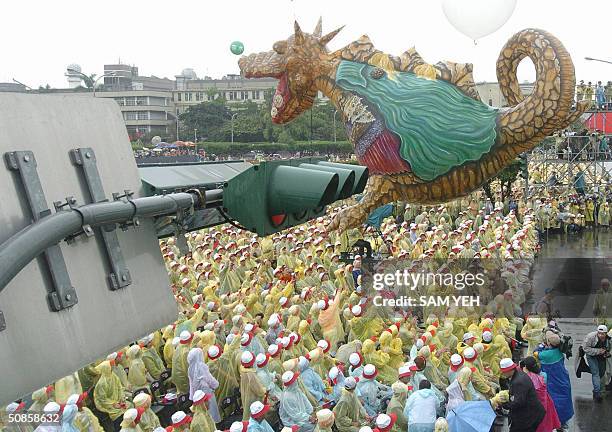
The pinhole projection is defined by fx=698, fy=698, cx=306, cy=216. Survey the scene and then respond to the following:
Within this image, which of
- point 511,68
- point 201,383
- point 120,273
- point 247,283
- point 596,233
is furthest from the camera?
point 596,233

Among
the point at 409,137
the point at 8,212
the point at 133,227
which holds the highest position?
the point at 8,212

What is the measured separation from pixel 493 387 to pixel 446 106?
263cm

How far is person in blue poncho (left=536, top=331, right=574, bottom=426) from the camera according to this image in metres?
6.41

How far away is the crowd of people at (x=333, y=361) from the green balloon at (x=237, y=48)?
115 inches

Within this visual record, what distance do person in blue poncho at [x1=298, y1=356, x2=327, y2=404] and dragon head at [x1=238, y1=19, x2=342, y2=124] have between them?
2.57 metres

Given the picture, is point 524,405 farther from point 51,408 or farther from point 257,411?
point 51,408

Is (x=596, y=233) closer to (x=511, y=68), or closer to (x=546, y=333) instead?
(x=546, y=333)

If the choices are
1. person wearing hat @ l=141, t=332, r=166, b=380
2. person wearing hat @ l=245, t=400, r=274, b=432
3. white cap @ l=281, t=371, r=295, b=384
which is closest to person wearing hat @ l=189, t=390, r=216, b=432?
person wearing hat @ l=245, t=400, r=274, b=432

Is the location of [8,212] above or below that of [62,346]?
above

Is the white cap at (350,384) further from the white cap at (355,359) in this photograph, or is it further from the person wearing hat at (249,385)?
the person wearing hat at (249,385)

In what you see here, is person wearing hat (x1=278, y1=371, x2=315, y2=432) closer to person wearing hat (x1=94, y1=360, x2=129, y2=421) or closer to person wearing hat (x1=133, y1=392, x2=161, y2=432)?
person wearing hat (x1=133, y1=392, x2=161, y2=432)

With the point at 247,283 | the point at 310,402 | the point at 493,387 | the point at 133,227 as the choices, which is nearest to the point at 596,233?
the point at 247,283

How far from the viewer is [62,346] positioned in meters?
1.46

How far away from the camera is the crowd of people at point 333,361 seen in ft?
18.1
